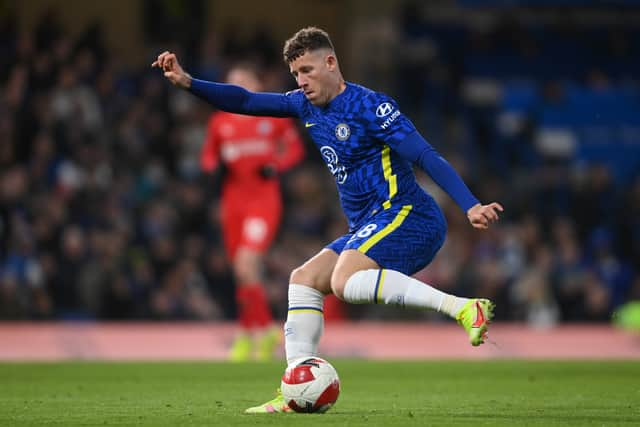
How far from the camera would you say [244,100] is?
6641mm

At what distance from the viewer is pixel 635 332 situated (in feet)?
47.6

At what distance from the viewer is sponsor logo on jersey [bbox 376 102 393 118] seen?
6.23 metres

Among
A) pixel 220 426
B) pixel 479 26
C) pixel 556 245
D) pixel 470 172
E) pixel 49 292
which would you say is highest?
pixel 479 26

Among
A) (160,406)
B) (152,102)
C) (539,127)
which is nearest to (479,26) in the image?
(539,127)

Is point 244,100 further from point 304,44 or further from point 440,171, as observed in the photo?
point 440,171

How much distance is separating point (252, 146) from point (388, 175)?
5.86 m

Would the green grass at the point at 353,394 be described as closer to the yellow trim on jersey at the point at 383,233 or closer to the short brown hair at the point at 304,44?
the yellow trim on jersey at the point at 383,233

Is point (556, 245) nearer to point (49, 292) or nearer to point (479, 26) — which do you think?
point (479, 26)

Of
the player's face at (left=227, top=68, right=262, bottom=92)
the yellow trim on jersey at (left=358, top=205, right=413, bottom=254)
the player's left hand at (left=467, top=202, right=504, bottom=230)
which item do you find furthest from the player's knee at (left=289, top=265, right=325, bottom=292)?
the player's face at (left=227, top=68, right=262, bottom=92)

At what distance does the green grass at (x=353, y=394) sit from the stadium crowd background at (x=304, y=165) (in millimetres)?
3876

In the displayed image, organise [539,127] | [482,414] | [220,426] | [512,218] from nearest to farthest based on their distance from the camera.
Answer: [220,426] < [482,414] < [512,218] < [539,127]

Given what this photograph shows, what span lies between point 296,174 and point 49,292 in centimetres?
406

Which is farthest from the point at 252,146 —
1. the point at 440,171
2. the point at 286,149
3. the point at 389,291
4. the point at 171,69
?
the point at 389,291

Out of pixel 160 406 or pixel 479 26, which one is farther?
pixel 479 26
